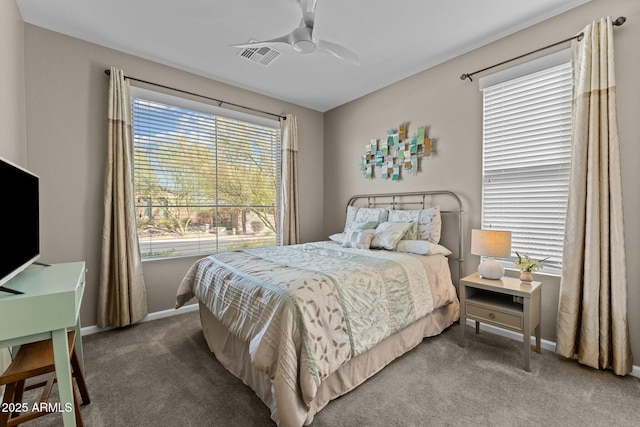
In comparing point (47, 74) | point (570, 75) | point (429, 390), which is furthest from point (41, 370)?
point (570, 75)

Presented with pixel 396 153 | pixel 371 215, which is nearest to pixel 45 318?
pixel 371 215

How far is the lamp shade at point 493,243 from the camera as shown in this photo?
7.46 ft

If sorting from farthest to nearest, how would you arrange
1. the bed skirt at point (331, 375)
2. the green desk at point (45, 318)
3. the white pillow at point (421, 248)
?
the white pillow at point (421, 248)
the bed skirt at point (331, 375)
the green desk at point (45, 318)

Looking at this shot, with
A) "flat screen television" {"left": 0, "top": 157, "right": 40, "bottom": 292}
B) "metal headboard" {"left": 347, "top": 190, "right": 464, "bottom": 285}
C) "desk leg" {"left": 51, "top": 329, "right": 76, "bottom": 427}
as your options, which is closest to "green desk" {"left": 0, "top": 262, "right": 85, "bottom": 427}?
"desk leg" {"left": 51, "top": 329, "right": 76, "bottom": 427}

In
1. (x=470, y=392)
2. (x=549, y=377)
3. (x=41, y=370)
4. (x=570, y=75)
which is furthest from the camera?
(x=570, y=75)

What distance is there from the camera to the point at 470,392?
1.84 meters

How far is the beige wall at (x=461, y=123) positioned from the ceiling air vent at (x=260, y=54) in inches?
61.8

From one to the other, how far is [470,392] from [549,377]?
0.67 m

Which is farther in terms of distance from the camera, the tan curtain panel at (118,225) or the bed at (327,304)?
the tan curtain panel at (118,225)

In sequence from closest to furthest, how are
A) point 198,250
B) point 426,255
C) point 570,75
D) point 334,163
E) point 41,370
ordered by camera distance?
point 41,370, point 570,75, point 426,255, point 198,250, point 334,163

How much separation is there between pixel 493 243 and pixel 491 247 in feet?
0.12

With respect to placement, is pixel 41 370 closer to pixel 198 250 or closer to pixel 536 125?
pixel 198 250

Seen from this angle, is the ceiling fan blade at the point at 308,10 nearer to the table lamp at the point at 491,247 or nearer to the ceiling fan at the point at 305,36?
the ceiling fan at the point at 305,36

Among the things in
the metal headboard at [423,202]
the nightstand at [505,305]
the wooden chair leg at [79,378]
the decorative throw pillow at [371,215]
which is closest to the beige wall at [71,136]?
the wooden chair leg at [79,378]
